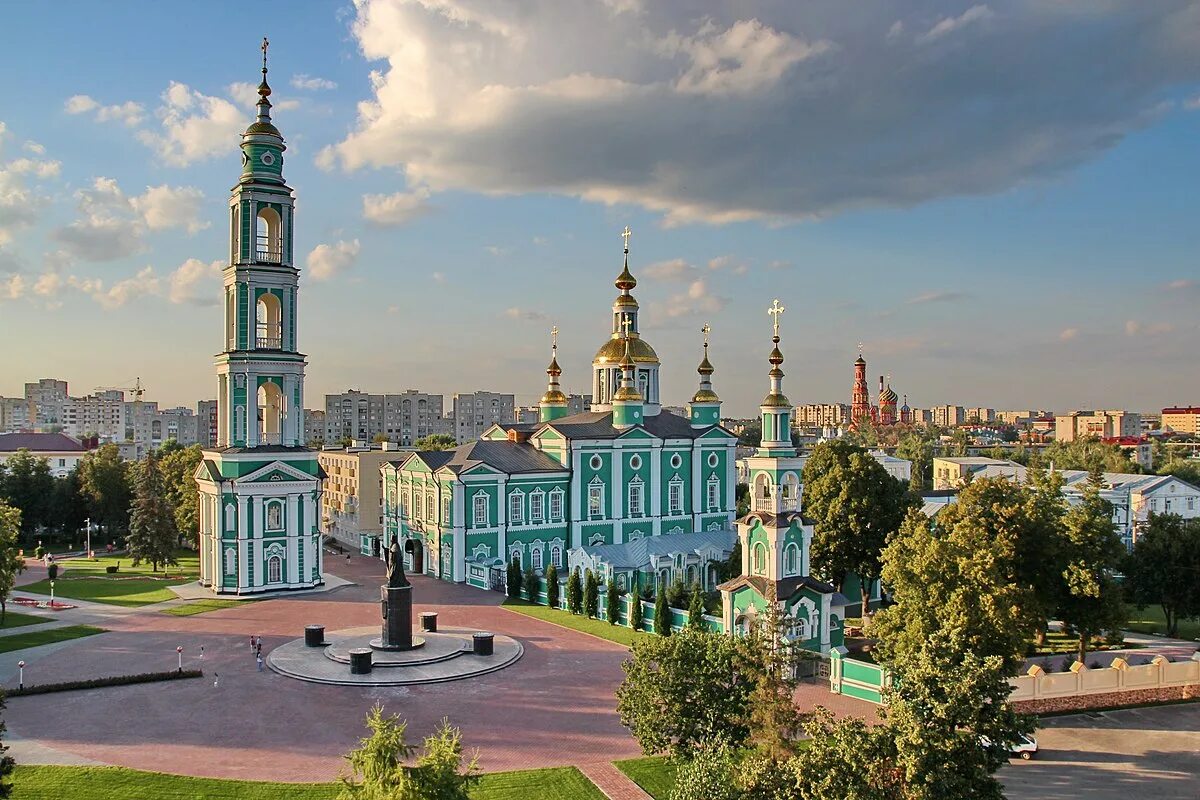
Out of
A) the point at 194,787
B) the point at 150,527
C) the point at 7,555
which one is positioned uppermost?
the point at 7,555

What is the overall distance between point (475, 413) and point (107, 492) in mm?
66530

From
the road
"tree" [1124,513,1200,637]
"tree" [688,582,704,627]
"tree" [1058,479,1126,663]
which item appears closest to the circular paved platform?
"tree" [688,582,704,627]

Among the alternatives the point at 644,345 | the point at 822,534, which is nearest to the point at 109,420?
the point at 644,345

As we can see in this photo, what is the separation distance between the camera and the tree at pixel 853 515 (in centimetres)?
3112

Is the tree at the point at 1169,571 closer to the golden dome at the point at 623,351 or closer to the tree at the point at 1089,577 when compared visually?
the tree at the point at 1089,577

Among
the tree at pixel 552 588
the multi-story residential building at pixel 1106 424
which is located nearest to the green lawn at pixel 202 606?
the tree at pixel 552 588

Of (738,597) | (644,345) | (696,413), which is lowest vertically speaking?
(738,597)

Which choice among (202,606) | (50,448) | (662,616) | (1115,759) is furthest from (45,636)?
(50,448)

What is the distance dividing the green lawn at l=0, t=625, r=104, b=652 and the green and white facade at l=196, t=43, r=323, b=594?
20.1ft

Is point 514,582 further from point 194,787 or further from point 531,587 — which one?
point 194,787

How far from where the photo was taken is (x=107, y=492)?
5194 centimetres

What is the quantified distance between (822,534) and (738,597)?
6.60 metres

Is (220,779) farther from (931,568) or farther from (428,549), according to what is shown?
(428,549)

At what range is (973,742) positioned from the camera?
13.0m
